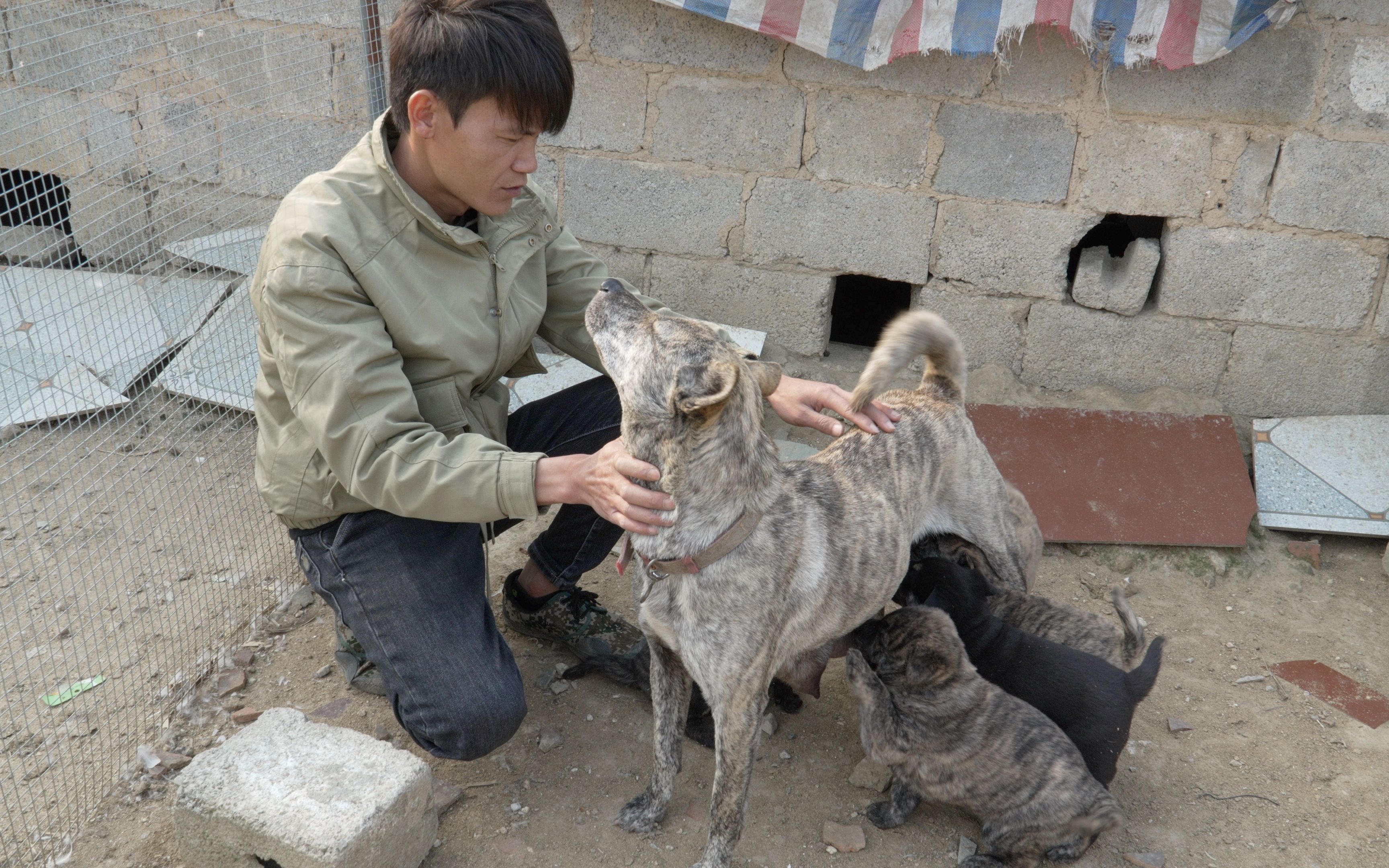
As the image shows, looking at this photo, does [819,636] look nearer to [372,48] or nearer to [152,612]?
[152,612]

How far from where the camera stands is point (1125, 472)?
4.52m

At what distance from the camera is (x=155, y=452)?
178 inches

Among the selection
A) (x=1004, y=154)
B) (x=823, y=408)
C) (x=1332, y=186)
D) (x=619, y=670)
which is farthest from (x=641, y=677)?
(x=1332, y=186)

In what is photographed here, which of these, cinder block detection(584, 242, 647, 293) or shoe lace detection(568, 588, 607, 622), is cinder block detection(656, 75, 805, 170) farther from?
shoe lace detection(568, 588, 607, 622)

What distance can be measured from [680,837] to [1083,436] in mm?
2771

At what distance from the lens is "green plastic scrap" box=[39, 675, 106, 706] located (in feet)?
10.5

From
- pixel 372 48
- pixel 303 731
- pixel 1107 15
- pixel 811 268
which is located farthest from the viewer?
pixel 811 268

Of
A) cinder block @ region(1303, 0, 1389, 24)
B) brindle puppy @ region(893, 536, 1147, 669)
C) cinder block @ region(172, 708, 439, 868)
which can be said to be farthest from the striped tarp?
cinder block @ region(172, 708, 439, 868)

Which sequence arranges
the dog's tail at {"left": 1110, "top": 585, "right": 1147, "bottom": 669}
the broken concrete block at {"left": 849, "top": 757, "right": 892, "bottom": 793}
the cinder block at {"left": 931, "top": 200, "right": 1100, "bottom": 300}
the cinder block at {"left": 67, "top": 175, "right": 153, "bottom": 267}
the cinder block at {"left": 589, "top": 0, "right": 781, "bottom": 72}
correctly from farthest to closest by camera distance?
the cinder block at {"left": 67, "top": 175, "right": 153, "bottom": 267}
the cinder block at {"left": 931, "top": 200, "right": 1100, "bottom": 300}
the cinder block at {"left": 589, "top": 0, "right": 781, "bottom": 72}
the broken concrete block at {"left": 849, "top": 757, "right": 892, "bottom": 793}
the dog's tail at {"left": 1110, "top": 585, "right": 1147, "bottom": 669}

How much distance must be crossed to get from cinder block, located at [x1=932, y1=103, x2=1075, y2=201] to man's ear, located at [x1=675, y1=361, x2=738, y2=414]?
8.70 feet

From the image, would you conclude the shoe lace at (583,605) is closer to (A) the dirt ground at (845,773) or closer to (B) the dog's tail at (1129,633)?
(A) the dirt ground at (845,773)

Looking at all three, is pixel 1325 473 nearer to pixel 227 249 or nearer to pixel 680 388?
pixel 680 388

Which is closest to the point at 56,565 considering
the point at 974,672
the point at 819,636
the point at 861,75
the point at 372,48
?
the point at 372,48

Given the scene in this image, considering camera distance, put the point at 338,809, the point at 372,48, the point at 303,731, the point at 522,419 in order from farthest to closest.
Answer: the point at 372,48, the point at 522,419, the point at 303,731, the point at 338,809
